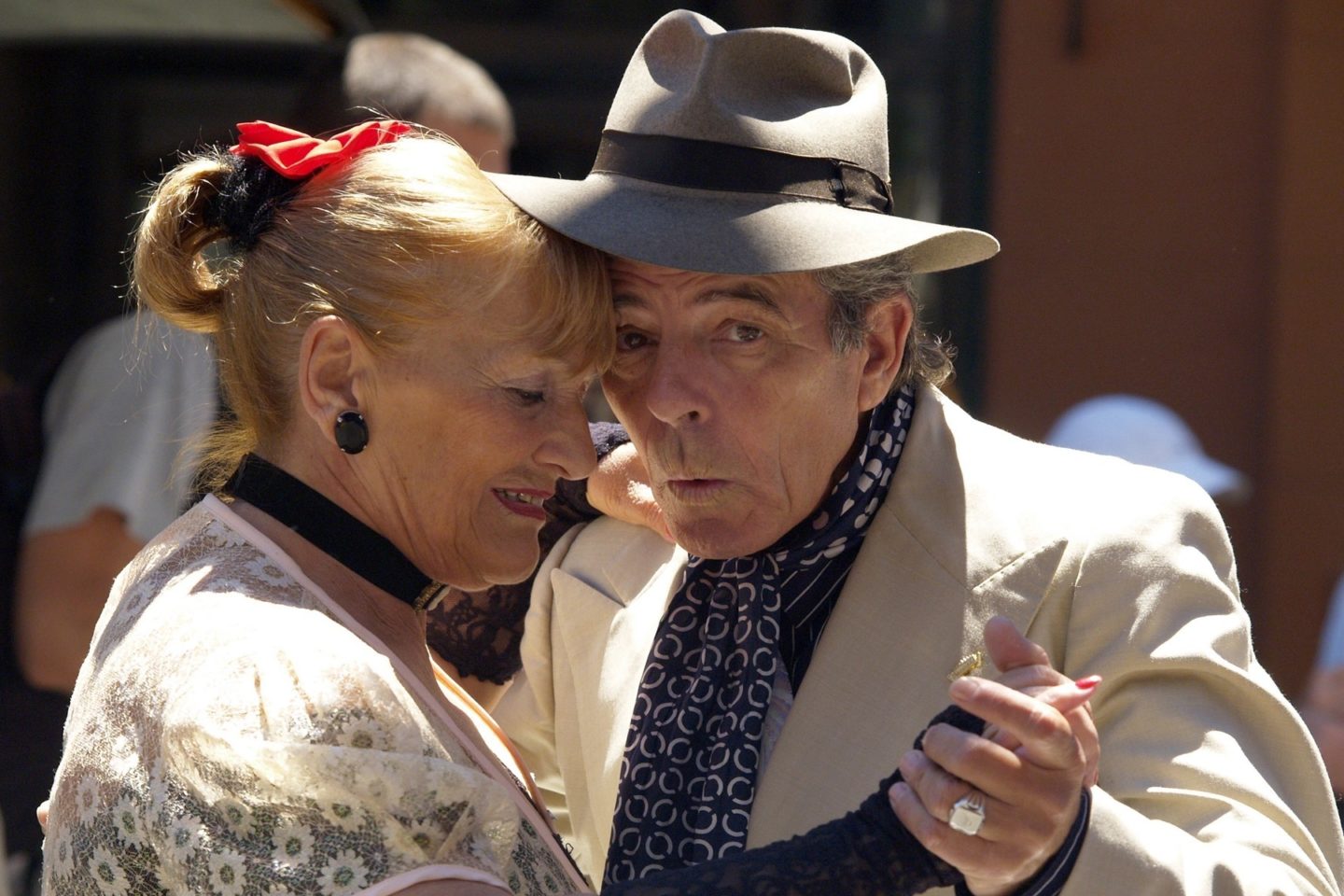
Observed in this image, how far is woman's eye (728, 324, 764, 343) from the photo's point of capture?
7.18ft

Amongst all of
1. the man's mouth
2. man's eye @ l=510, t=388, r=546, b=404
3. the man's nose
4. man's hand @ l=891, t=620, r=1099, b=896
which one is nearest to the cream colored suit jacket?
man's hand @ l=891, t=620, r=1099, b=896

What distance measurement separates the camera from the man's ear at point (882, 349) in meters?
2.29

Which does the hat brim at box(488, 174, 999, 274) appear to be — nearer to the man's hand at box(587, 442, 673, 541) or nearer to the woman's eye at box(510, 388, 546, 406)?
the woman's eye at box(510, 388, 546, 406)

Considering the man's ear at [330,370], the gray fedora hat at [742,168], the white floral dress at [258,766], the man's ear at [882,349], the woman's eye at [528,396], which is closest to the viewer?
the white floral dress at [258,766]

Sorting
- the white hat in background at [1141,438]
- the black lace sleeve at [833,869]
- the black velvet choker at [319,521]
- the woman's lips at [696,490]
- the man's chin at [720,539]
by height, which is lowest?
the white hat in background at [1141,438]

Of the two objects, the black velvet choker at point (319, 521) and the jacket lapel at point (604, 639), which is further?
the jacket lapel at point (604, 639)

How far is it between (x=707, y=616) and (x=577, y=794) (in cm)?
36

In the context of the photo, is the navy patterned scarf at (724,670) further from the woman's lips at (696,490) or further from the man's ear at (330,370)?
the man's ear at (330,370)

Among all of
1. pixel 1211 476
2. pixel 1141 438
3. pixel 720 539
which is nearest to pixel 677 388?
pixel 720 539

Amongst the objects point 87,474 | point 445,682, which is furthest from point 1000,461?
point 87,474

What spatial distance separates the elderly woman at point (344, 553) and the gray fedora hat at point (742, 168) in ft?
0.31

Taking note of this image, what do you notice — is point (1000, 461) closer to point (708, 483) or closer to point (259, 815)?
point (708, 483)

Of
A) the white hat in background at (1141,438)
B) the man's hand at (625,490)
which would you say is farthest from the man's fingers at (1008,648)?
the white hat in background at (1141,438)

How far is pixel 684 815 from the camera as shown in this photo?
216cm
